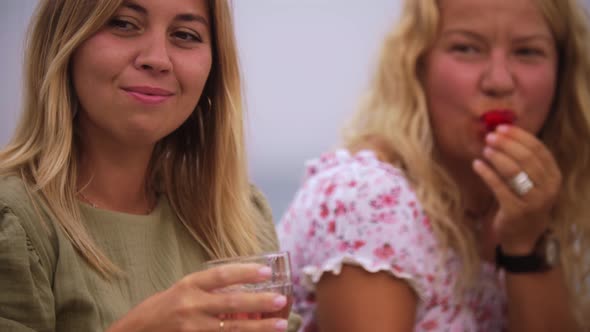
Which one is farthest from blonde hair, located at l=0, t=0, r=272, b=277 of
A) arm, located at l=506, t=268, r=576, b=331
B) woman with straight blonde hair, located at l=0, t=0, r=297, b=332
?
arm, located at l=506, t=268, r=576, b=331

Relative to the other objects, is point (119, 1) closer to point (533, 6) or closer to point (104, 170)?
point (104, 170)

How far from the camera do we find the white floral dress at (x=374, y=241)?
1534 mm

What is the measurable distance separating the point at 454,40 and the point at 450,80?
0.30 ft

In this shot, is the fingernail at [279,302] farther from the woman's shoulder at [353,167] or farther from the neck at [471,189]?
the neck at [471,189]

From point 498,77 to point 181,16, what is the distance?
73 centimetres

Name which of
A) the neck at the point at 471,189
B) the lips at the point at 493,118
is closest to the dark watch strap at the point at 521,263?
the neck at the point at 471,189

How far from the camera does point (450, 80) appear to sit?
165cm

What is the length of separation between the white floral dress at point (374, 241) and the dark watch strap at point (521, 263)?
46mm

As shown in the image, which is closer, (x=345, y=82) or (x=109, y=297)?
(x=109, y=297)

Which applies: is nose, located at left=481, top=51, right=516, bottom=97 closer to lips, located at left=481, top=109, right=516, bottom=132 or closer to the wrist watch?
lips, located at left=481, top=109, right=516, bottom=132

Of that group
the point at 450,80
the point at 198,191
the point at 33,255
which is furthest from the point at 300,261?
the point at 33,255

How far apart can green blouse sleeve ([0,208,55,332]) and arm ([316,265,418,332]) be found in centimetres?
63

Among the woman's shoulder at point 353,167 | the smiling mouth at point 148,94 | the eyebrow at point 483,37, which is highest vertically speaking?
the eyebrow at point 483,37

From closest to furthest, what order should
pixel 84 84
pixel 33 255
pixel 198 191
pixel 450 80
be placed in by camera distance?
pixel 33 255
pixel 84 84
pixel 198 191
pixel 450 80
